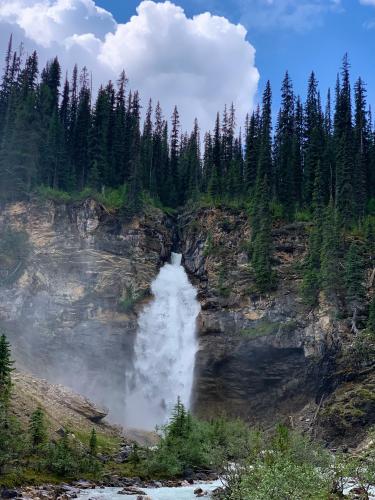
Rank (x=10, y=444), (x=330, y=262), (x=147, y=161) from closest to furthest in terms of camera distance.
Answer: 1. (x=10, y=444)
2. (x=330, y=262)
3. (x=147, y=161)

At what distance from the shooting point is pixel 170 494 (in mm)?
43906

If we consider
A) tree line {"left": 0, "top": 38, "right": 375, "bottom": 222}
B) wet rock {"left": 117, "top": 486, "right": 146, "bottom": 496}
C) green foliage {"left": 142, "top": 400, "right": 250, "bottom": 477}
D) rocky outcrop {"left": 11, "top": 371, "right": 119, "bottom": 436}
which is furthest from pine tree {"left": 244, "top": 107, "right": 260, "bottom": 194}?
wet rock {"left": 117, "top": 486, "right": 146, "bottom": 496}

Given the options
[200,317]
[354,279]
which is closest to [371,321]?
[354,279]

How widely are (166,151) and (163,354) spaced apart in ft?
176

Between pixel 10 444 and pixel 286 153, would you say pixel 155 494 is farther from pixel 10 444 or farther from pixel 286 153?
pixel 286 153

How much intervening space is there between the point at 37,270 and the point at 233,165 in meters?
43.2

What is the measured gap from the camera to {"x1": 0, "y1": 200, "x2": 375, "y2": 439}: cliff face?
246ft

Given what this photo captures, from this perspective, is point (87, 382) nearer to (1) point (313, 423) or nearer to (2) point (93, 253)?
(2) point (93, 253)

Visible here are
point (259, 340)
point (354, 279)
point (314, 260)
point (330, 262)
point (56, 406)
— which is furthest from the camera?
point (314, 260)

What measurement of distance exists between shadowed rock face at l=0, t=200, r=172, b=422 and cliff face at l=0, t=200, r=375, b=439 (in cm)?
15

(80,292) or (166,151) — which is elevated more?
(166,151)

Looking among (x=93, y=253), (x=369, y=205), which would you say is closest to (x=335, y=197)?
(x=369, y=205)

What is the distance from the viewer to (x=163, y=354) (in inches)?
3403

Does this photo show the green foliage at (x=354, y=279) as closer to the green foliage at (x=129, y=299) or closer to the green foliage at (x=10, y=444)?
the green foliage at (x=129, y=299)
